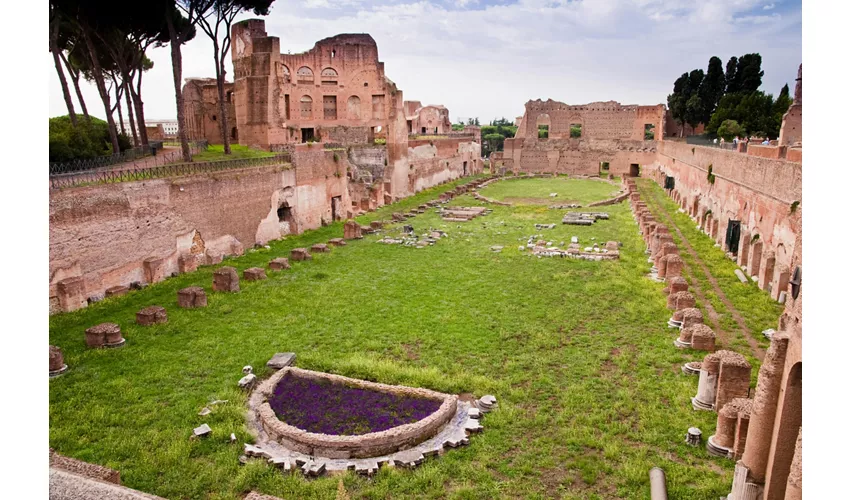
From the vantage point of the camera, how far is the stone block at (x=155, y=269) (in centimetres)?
1312

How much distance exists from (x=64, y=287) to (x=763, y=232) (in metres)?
Result: 15.2

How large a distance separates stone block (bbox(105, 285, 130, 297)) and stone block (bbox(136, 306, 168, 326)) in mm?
2170

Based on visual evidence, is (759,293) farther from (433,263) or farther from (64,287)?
(64,287)

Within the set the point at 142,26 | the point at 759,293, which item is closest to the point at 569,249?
the point at 759,293

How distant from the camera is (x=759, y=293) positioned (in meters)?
12.0

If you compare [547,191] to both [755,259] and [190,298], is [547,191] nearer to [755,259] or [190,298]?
[755,259]

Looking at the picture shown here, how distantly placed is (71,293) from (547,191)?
25.3 metres

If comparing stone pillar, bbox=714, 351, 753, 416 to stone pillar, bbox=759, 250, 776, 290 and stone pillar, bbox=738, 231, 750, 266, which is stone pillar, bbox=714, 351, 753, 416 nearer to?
stone pillar, bbox=759, 250, 776, 290

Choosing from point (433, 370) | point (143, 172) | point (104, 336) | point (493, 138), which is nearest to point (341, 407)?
point (433, 370)

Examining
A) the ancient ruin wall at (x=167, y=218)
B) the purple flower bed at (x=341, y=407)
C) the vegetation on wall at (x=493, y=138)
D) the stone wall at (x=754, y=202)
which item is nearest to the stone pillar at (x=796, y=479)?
the purple flower bed at (x=341, y=407)

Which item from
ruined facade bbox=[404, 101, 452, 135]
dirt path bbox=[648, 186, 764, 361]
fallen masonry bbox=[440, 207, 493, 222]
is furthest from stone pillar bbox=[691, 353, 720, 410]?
ruined facade bbox=[404, 101, 452, 135]

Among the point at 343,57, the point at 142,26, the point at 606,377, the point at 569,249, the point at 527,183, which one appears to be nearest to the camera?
the point at 606,377

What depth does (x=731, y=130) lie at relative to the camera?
3372 centimetres

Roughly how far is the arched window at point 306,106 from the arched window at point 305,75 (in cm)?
94
